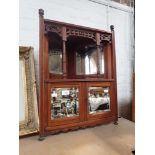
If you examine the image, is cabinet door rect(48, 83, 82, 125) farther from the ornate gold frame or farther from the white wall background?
the white wall background

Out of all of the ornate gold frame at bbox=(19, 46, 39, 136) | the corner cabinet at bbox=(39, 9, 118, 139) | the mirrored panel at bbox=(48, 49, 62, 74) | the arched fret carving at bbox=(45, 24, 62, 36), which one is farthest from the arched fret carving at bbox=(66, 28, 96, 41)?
the ornate gold frame at bbox=(19, 46, 39, 136)

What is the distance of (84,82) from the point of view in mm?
2691

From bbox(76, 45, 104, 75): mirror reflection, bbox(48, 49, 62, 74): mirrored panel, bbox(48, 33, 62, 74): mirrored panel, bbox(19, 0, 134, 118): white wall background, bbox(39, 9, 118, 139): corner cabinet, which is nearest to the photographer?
bbox(39, 9, 118, 139): corner cabinet

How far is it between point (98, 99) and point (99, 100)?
28 mm

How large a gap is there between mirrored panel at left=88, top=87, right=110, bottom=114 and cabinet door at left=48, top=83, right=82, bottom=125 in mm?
215

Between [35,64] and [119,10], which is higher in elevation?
[119,10]

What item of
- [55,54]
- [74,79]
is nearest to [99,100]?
[74,79]

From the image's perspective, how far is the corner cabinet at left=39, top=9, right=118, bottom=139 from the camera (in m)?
2.39

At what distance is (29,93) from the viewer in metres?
2.64
